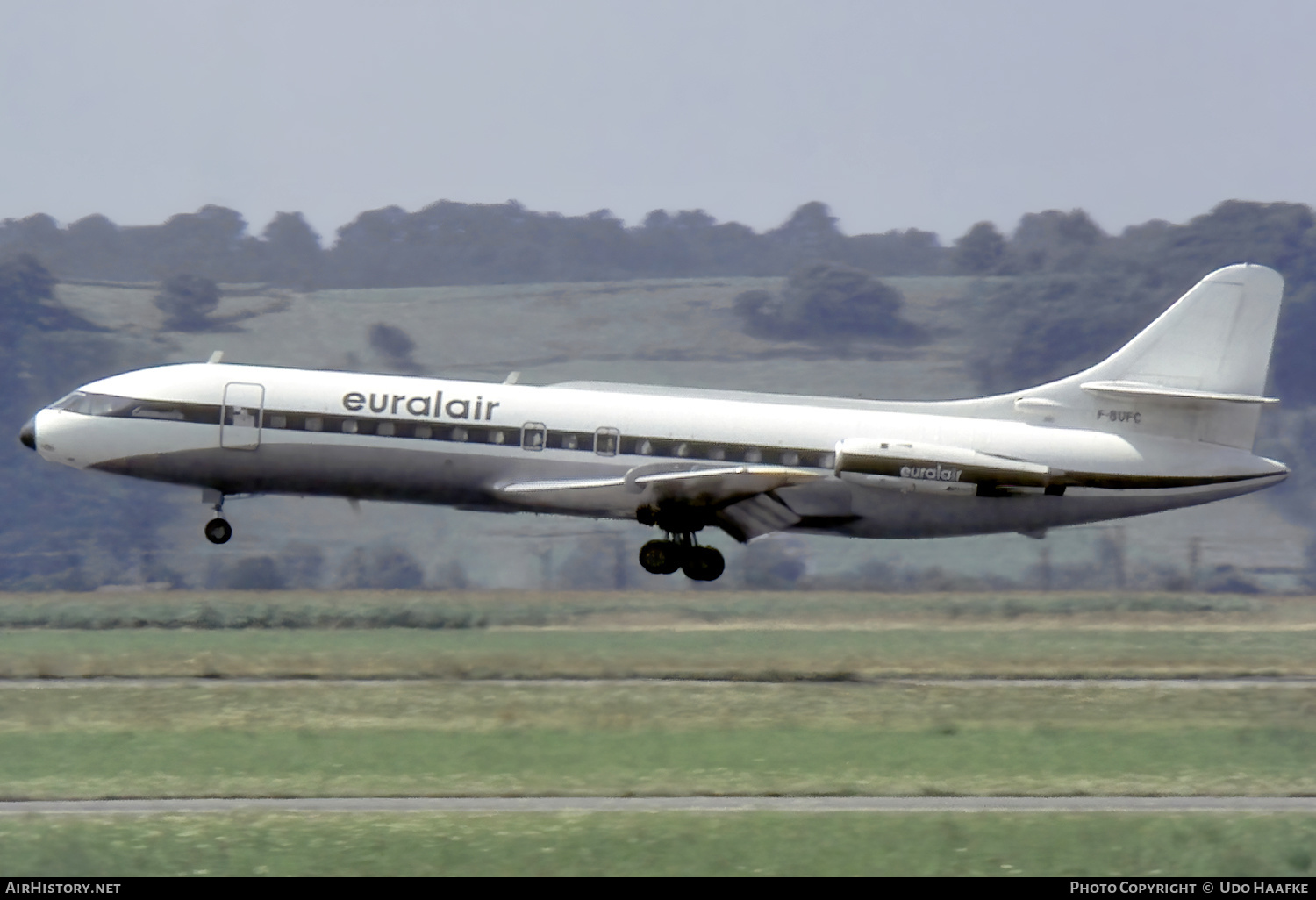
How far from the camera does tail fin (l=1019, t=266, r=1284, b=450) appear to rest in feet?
129

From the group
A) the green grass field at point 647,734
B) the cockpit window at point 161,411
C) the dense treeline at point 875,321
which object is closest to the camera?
the green grass field at point 647,734

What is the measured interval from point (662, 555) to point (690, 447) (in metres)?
3.47

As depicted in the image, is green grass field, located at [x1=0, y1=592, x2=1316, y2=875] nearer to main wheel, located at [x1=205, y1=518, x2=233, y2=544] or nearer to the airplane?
main wheel, located at [x1=205, y1=518, x2=233, y2=544]

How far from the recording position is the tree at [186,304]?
16325 centimetres

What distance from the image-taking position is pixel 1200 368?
40.3 meters

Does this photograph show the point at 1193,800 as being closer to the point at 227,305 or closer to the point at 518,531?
the point at 518,531

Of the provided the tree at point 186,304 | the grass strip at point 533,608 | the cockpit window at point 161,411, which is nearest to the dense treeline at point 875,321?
the tree at point 186,304

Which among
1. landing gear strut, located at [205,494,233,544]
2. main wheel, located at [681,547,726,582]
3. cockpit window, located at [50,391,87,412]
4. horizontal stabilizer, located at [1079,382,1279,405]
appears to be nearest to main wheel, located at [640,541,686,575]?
main wheel, located at [681,547,726,582]

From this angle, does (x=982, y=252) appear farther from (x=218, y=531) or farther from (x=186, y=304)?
(x=218, y=531)

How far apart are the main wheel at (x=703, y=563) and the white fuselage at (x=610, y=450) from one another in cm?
138

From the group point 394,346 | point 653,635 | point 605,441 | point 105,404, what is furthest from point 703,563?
point 394,346

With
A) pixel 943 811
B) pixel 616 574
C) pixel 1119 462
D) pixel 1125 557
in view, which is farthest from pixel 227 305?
pixel 943 811

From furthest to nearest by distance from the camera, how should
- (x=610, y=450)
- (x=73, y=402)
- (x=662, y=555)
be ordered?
(x=662, y=555) → (x=73, y=402) → (x=610, y=450)

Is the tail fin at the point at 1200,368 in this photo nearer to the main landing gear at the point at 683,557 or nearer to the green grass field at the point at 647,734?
the green grass field at the point at 647,734
